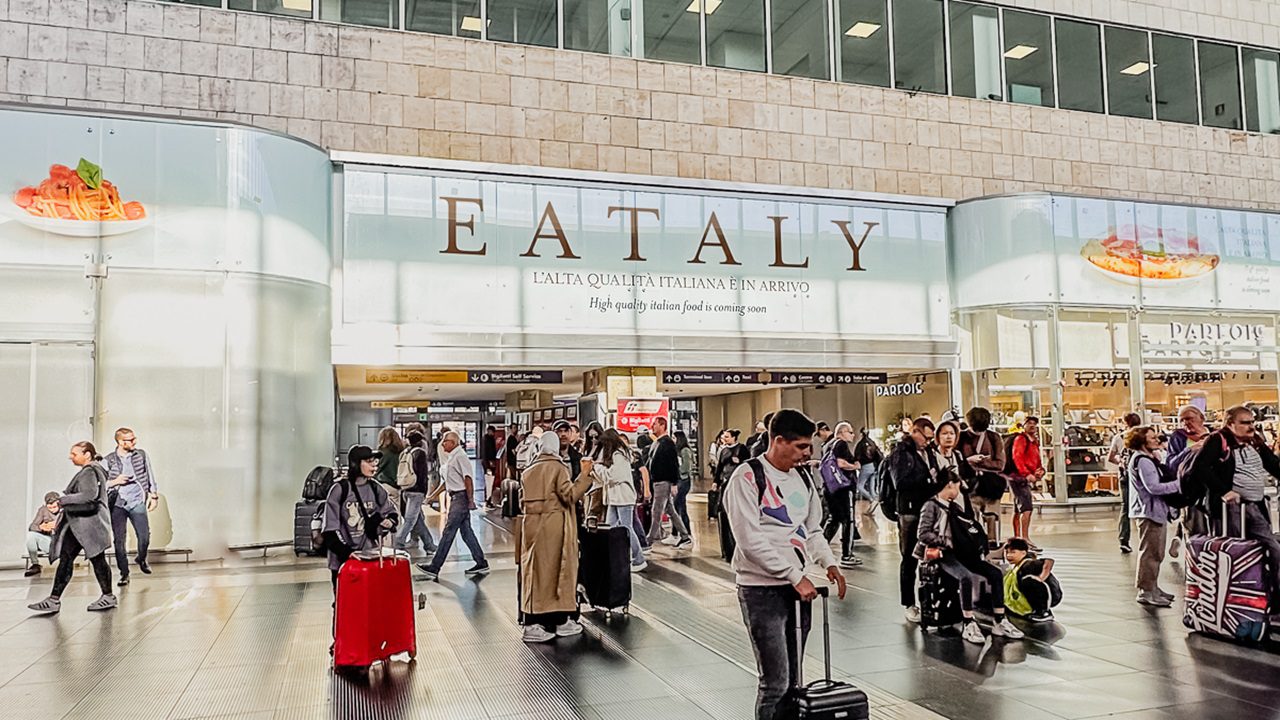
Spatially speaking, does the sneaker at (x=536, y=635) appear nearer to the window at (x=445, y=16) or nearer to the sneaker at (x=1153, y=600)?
the sneaker at (x=1153, y=600)

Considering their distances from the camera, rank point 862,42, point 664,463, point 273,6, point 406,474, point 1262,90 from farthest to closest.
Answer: point 1262,90
point 862,42
point 273,6
point 664,463
point 406,474

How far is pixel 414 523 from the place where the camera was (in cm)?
1197

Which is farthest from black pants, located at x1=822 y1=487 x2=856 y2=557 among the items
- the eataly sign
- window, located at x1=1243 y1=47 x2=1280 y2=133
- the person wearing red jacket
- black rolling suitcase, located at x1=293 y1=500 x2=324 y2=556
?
window, located at x1=1243 y1=47 x2=1280 y2=133

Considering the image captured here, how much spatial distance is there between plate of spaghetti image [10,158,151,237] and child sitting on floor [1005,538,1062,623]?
10.8 meters

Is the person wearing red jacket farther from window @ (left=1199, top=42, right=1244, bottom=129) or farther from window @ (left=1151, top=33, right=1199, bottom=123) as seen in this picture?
window @ (left=1199, top=42, right=1244, bottom=129)

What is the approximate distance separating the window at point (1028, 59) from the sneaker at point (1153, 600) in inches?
503

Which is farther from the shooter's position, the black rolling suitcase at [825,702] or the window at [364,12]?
the window at [364,12]

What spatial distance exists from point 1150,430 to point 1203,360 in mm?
11795

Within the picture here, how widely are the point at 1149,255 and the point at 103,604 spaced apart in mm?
18003

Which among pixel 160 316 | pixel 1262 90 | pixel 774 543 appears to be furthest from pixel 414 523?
pixel 1262 90

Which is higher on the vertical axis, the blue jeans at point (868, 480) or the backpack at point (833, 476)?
the backpack at point (833, 476)

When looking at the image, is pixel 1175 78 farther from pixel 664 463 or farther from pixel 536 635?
pixel 536 635

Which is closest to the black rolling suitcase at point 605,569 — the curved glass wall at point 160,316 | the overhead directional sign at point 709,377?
the curved glass wall at point 160,316

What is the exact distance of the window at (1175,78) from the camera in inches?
773
